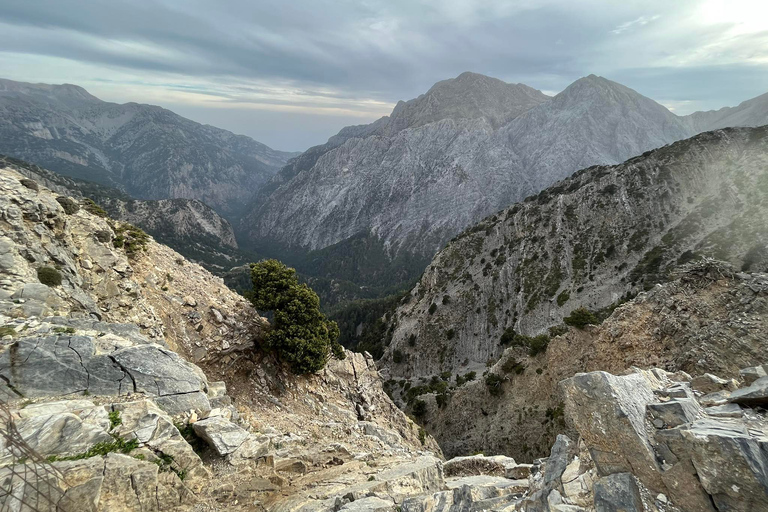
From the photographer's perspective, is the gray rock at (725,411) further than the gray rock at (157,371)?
No

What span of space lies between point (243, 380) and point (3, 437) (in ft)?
51.2

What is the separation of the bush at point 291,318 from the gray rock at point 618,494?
822 inches

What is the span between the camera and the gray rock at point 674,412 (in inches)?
428

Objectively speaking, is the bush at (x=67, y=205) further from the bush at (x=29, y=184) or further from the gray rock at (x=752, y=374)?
the gray rock at (x=752, y=374)

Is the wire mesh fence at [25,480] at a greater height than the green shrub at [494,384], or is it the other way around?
the wire mesh fence at [25,480]

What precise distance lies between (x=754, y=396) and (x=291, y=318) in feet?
84.2

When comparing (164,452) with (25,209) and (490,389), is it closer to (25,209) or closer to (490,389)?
(25,209)

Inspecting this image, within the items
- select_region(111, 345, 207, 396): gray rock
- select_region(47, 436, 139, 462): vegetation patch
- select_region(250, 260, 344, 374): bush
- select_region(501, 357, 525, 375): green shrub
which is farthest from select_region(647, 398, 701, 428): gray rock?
select_region(501, 357, 525, 375): green shrub

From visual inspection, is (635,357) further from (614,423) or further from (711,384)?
(614,423)

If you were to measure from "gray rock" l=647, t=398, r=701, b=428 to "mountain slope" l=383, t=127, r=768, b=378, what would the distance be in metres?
74.4

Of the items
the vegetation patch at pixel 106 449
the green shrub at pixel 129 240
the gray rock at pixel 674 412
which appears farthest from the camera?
the green shrub at pixel 129 240

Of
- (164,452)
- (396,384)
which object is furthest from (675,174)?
(164,452)

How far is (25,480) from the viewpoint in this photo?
28.1 ft

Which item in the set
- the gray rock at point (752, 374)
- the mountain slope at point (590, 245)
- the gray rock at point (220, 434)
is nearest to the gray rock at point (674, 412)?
the gray rock at point (752, 374)
